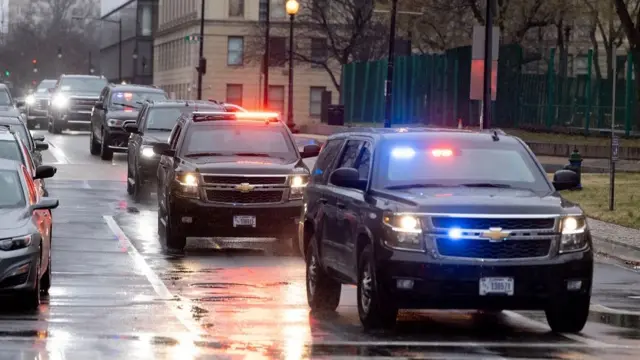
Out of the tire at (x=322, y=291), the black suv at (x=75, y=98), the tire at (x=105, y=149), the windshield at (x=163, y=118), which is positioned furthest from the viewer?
the black suv at (x=75, y=98)

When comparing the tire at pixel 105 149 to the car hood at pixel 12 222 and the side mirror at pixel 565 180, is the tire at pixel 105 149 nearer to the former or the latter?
the car hood at pixel 12 222

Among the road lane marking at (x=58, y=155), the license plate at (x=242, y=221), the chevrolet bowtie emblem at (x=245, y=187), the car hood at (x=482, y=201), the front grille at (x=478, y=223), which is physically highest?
the car hood at (x=482, y=201)

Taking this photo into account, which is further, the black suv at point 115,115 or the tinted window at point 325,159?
the black suv at point 115,115

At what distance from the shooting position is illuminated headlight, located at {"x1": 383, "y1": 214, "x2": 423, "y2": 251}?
12.6m

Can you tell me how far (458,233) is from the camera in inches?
495

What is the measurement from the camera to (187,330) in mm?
12898

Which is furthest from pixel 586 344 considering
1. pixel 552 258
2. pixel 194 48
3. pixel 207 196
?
pixel 194 48

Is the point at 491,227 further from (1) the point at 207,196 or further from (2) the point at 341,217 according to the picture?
(1) the point at 207,196

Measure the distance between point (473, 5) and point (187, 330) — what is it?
162 feet

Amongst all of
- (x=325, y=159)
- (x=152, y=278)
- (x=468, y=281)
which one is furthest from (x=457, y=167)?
(x=152, y=278)

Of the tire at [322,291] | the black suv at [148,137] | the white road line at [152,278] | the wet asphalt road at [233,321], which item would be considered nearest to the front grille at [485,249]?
the wet asphalt road at [233,321]

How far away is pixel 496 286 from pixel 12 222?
4508 mm

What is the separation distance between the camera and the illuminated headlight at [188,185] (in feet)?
68.0

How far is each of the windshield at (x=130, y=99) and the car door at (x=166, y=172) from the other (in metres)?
20.4
